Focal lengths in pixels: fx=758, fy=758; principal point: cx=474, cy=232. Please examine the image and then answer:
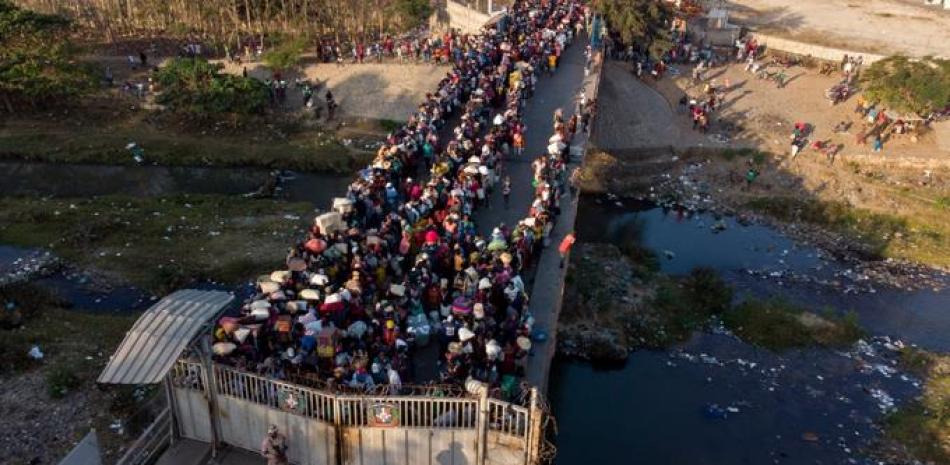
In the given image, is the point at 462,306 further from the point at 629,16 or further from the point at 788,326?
the point at 629,16

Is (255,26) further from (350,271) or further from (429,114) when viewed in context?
(350,271)

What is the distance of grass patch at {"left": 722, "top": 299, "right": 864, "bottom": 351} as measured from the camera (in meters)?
16.9

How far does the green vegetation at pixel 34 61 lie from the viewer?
2596 cm

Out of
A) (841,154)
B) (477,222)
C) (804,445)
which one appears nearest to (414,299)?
(477,222)

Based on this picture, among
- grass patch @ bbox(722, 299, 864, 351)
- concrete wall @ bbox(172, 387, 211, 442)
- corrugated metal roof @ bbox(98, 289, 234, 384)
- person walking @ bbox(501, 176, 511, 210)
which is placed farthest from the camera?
grass patch @ bbox(722, 299, 864, 351)

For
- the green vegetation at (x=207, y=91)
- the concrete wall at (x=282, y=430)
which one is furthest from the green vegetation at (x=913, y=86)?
the concrete wall at (x=282, y=430)

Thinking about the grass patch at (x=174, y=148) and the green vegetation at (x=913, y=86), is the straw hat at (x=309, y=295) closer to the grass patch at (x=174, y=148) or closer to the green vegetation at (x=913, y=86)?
the grass patch at (x=174, y=148)

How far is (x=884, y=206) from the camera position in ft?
77.8

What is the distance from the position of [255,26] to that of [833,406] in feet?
97.7

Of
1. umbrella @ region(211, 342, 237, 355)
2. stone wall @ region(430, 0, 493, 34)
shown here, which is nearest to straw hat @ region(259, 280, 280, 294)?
umbrella @ region(211, 342, 237, 355)

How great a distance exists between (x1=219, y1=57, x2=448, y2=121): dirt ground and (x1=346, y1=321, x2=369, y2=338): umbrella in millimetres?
17752

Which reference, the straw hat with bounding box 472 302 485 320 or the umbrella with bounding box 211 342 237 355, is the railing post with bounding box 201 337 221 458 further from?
the straw hat with bounding box 472 302 485 320

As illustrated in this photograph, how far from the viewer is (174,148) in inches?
1006

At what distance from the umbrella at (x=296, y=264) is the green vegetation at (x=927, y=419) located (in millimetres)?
11109
